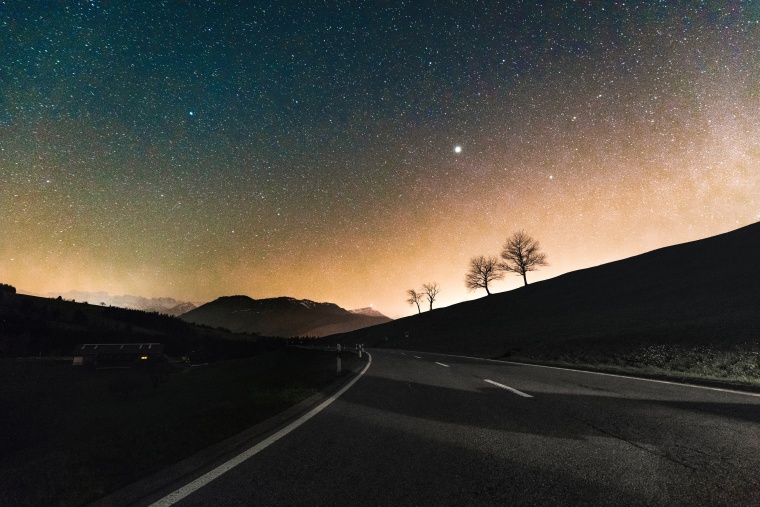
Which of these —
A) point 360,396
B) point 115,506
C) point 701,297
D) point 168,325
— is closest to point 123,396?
point 360,396

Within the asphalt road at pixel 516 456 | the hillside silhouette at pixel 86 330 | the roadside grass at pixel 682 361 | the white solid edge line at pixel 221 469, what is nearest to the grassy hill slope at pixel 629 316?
the roadside grass at pixel 682 361

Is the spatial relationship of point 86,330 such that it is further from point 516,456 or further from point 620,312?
point 516,456

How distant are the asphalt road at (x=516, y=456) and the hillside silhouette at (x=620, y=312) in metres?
19.1

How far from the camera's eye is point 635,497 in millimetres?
2836

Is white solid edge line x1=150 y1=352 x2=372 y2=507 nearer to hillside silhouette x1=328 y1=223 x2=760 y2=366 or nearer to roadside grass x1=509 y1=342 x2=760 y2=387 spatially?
roadside grass x1=509 y1=342 x2=760 y2=387

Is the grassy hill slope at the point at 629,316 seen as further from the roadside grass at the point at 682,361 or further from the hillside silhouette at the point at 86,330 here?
the hillside silhouette at the point at 86,330

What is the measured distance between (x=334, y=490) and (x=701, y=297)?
46.4 meters

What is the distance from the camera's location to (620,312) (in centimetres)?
4084

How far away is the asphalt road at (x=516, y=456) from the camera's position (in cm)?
297

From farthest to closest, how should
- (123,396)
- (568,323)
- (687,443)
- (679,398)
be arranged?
(123,396) → (568,323) → (679,398) → (687,443)

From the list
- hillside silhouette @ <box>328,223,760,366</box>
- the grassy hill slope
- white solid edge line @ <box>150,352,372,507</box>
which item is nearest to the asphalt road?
white solid edge line @ <box>150,352,372,507</box>

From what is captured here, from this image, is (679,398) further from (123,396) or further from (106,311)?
(106,311)

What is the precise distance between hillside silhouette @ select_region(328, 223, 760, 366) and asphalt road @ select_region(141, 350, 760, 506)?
19.1 meters


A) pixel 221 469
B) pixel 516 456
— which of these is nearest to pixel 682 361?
pixel 516 456
